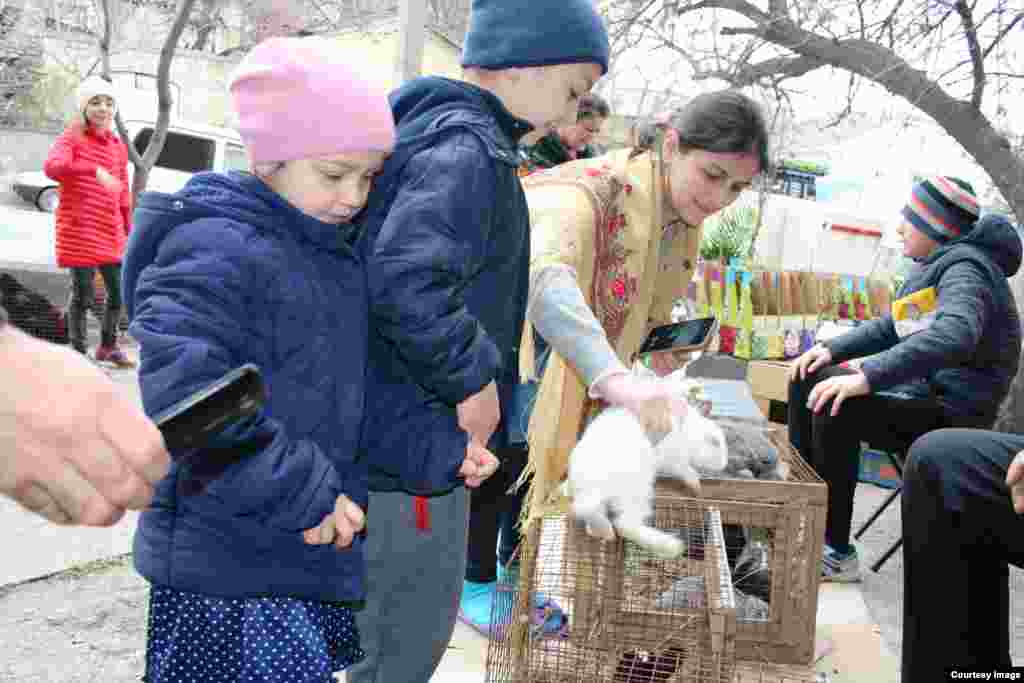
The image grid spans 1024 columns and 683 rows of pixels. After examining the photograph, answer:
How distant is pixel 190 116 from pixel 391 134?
55.1ft

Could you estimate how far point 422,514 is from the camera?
1.63 metres

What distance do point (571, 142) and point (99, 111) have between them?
3697mm

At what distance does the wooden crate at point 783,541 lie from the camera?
264cm

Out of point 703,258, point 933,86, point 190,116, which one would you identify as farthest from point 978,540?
point 190,116

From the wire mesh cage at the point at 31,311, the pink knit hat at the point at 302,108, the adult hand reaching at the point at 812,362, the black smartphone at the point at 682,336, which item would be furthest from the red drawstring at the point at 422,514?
the adult hand reaching at the point at 812,362

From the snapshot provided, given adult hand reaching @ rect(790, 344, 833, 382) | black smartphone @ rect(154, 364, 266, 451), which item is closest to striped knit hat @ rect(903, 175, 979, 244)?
adult hand reaching @ rect(790, 344, 833, 382)

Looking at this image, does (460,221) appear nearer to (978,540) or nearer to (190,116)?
(978,540)

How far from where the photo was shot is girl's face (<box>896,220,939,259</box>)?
12.6 feet

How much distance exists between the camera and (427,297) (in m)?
1.48

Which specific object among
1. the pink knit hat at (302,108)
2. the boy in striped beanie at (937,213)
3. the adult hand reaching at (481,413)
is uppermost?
the pink knit hat at (302,108)

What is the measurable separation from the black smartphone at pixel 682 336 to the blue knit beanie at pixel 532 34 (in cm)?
92

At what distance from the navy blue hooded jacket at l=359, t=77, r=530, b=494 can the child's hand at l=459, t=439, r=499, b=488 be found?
0.03 m

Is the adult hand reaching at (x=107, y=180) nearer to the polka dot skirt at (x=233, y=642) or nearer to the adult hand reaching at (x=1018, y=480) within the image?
the polka dot skirt at (x=233, y=642)

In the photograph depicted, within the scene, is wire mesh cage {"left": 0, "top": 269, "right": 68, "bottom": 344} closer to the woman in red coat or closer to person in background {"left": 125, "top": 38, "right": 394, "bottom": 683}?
person in background {"left": 125, "top": 38, "right": 394, "bottom": 683}
